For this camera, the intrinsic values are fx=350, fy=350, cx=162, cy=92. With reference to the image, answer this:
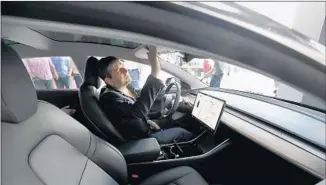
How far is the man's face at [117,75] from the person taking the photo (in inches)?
95.3

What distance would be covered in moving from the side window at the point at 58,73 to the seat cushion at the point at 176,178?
1.28 m

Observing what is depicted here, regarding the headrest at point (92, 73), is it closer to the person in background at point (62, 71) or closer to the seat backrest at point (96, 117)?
the seat backrest at point (96, 117)

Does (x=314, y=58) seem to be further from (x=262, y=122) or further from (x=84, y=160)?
(x=262, y=122)

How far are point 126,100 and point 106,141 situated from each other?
56cm

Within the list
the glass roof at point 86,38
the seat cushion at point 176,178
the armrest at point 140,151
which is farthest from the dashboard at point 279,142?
the glass roof at point 86,38

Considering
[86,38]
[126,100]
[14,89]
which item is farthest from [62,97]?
[14,89]

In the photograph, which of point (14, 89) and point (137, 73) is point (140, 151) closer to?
point (137, 73)

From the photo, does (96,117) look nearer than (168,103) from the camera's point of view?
Yes

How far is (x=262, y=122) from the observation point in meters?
1.82

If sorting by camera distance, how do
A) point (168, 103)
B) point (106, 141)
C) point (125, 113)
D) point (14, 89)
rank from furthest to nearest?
1. point (168, 103)
2. point (125, 113)
3. point (106, 141)
4. point (14, 89)

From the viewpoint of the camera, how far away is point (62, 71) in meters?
2.96

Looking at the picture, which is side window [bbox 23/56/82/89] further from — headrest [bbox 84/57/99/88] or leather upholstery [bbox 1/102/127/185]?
leather upholstery [bbox 1/102/127/185]

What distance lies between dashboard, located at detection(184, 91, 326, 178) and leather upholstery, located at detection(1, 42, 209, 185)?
732 millimetres

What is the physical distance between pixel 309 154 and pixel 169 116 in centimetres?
152
